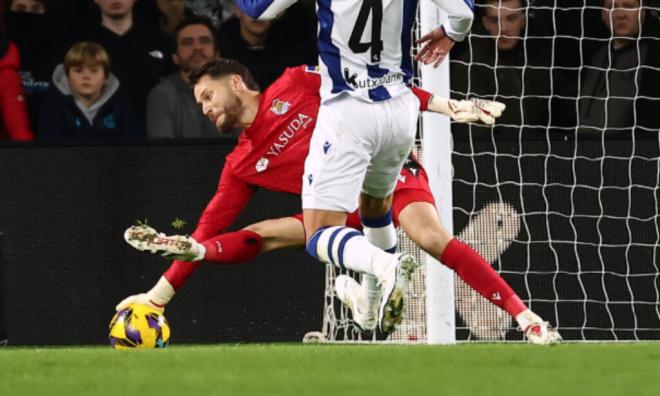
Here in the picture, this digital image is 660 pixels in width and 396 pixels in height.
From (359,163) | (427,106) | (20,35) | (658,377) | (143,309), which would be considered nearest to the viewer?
(658,377)

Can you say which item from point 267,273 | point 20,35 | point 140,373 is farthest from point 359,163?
point 20,35

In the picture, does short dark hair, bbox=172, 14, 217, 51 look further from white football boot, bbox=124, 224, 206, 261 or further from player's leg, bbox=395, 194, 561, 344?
player's leg, bbox=395, 194, 561, 344

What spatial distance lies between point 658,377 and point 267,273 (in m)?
4.85

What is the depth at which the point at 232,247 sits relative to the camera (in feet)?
28.2

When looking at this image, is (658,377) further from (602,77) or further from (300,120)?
(602,77)

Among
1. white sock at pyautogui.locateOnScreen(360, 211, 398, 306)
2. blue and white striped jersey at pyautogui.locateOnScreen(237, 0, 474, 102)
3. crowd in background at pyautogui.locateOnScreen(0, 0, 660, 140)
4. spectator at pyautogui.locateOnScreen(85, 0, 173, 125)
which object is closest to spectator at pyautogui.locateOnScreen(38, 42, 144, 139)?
crowd in background at pyautogui.locateOnScreen(0, 0, 660, 140)

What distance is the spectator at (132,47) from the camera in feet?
33.8

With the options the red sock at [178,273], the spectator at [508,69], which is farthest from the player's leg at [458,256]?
the spectator at [508,69]

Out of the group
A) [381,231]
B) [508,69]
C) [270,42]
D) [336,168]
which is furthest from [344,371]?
[270,42]

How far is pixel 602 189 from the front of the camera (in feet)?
32.1

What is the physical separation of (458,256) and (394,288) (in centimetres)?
172

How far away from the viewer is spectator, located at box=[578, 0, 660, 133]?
390 inches

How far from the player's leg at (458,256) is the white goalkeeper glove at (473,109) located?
100 centimetres

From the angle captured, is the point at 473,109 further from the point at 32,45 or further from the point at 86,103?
the point at 32,45
